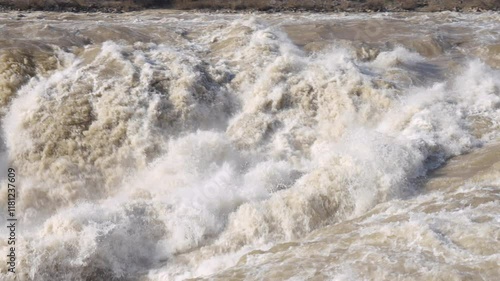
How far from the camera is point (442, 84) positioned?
1287 centimetres

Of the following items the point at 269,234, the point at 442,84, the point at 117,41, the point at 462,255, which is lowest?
the point at 269,234

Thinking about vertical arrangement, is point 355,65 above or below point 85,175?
above

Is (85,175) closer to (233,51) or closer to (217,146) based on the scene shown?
(217,146)

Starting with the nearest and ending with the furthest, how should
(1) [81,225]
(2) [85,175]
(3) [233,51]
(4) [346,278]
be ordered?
1. (4) [346,278]
2. (1) [81,225]
3. (2) [85,175]
4. (3) [233,51]

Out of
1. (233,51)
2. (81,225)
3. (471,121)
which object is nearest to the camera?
(81,225)

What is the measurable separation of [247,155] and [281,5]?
12.3 metres

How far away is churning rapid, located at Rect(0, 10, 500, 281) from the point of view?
25.2 ft

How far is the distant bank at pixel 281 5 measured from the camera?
20.6 m

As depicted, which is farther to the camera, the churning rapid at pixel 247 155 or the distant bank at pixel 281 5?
the distant bank at pixel 281 5

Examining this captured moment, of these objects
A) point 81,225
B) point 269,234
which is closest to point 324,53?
point 269,234

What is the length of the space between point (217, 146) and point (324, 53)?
480cm

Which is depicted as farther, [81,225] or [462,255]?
[81,225]

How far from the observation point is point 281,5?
21641 mm

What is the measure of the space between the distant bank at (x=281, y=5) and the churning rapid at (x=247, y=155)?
617 cm
